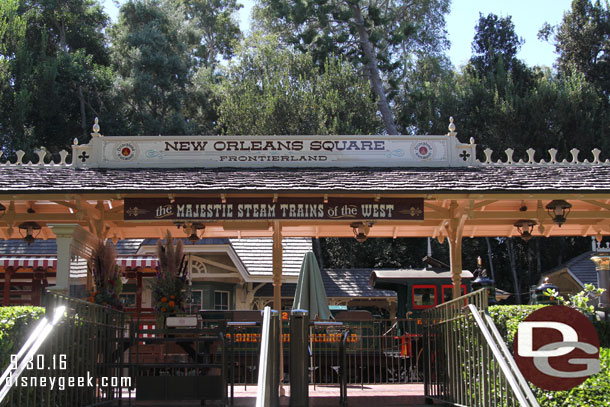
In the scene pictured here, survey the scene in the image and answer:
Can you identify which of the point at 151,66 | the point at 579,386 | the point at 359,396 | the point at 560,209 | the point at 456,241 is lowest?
the point at 359,396

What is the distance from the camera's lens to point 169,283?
10609 millimetres

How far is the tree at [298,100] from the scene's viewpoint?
32.4 metres

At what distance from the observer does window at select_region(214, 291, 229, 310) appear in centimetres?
2381

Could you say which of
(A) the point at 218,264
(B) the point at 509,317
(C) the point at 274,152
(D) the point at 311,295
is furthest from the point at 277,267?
Answer: (A) the point at 218,264

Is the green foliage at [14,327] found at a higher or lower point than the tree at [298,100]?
lower

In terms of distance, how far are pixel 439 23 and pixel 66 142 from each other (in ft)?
76.3

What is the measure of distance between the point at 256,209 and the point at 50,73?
25387 mm

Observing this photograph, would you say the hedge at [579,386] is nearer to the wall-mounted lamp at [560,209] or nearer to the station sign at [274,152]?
the wall-mounted lamp at [560,209]

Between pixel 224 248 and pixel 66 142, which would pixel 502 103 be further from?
pixel 66 142

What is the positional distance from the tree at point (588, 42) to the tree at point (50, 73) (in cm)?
2330

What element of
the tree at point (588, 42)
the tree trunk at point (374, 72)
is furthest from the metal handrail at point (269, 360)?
the tree at point (588, 42)

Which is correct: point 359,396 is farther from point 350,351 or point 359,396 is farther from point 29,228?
point 29,228

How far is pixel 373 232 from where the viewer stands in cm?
1441

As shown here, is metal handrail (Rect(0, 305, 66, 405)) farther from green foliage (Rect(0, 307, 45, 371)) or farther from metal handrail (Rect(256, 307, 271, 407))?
metal handrail (Rect(256, 307, 271, 407))
